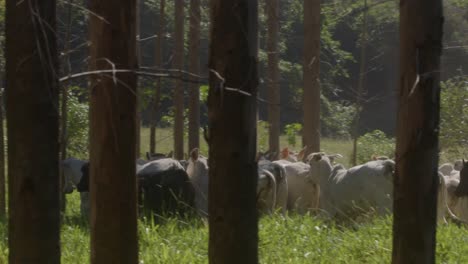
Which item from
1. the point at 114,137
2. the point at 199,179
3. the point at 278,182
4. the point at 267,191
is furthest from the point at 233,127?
the point at 278,182

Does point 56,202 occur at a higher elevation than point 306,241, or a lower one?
higher

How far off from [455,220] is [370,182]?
1.22 meters

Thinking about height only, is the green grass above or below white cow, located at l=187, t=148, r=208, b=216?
below

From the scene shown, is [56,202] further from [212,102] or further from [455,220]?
[455,220]

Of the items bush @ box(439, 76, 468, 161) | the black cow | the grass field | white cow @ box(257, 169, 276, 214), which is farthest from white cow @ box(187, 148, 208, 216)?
bush @ box(439, 76, 468, 161)

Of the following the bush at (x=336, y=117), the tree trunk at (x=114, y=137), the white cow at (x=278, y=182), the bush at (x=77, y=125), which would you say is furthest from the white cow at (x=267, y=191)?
the bush at (x=336, y=117)

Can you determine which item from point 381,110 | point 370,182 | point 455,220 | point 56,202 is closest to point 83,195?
point 370,182

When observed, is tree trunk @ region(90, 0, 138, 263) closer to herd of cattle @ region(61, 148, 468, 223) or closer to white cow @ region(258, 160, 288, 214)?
herd of cattle @ region(61, 148, 468, 223)

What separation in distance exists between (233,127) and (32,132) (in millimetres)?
1425

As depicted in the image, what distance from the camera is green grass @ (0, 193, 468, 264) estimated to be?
33.0 feet

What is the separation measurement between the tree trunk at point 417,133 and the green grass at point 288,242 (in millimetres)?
2747

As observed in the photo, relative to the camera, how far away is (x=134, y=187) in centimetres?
717

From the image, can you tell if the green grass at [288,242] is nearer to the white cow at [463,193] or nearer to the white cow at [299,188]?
the white cow at [463,193]

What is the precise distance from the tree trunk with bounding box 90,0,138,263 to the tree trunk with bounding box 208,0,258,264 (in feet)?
1.95
